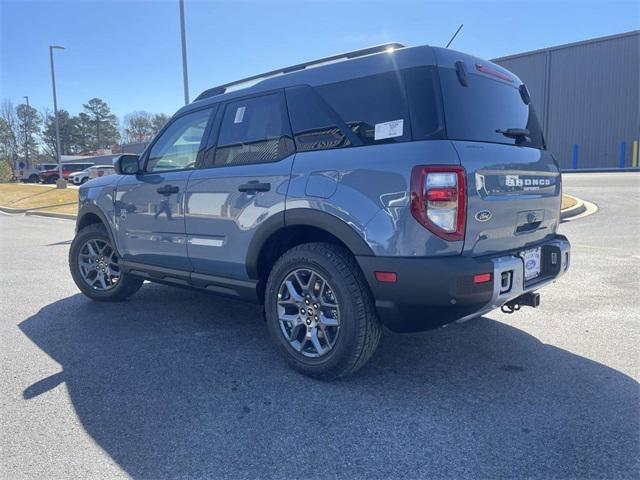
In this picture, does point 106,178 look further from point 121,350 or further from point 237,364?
point 237,364

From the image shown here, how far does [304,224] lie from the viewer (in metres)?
3.16

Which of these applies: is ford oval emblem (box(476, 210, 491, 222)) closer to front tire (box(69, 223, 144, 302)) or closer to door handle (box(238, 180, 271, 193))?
door handle (box(238, 180, 271, 193))

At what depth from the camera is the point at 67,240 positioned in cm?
1028

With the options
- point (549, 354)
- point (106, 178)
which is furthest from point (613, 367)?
→ point (106, 178)

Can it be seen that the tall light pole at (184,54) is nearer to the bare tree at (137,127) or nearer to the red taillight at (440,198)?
the red taillight at (440,198)

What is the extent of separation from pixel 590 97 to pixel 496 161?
3255 cm

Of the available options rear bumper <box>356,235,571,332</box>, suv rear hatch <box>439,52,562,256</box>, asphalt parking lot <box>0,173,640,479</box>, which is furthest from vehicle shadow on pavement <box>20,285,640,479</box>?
suv rear hatch <box>439,52,562,256</box>

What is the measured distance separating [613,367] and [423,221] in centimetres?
181

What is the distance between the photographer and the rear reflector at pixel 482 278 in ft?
8.80

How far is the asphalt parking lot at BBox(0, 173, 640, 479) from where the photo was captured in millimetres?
2314

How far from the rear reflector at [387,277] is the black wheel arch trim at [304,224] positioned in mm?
135

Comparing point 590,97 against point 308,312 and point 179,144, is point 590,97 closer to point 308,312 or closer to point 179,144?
point 179,144

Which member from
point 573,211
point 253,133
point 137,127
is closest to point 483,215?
point 253,133

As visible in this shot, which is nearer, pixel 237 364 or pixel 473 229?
pixel 473 229
